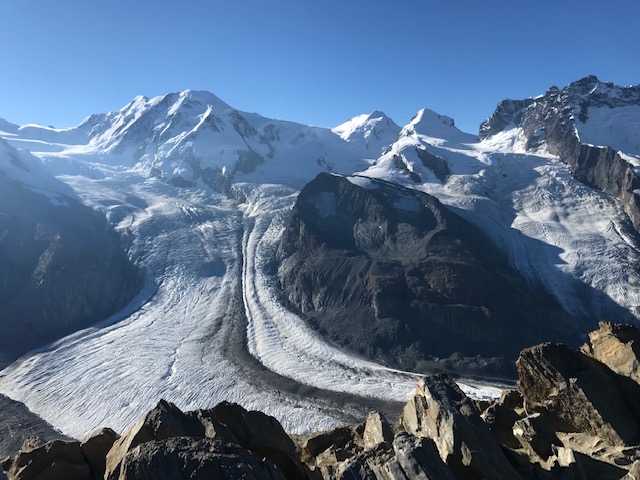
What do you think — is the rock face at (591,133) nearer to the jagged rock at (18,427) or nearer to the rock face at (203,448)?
the jagged rock at (18,427)

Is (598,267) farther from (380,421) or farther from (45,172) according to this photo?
(45,172)

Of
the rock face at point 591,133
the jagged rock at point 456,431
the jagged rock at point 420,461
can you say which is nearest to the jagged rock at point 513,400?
the jagged rock at point 456,431

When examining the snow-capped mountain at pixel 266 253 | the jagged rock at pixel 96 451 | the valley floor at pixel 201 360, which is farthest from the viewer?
the snow-capped mountain at pixel 266 253

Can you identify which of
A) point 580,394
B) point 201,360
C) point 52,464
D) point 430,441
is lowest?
point 201,360

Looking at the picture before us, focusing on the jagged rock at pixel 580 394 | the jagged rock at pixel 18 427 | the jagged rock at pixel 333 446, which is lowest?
the jagged rock at pixel 18 427

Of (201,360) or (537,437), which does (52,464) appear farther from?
(201,360)

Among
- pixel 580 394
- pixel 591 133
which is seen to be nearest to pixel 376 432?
pixel 580 394

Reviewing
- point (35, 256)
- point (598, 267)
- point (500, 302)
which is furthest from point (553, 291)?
point (35, 256)
